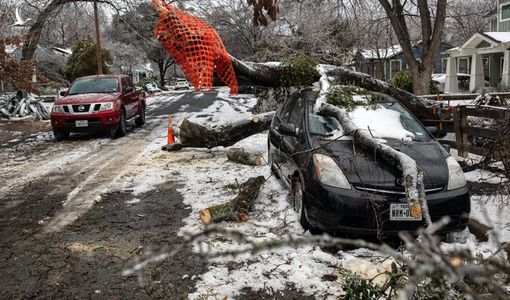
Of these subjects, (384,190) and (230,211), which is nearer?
(384,190)

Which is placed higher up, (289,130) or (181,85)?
(181,85)

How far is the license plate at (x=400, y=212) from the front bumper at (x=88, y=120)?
9413mm

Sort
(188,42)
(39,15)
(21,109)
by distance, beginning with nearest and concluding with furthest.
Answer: (188,42) → (21,109) → (39,15)

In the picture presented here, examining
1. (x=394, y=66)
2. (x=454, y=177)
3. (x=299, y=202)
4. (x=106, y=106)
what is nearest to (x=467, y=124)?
(x=454, y=177)

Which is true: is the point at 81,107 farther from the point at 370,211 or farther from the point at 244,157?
the point at 370,211

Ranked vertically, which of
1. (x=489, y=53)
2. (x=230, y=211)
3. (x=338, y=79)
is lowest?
(x=230, y=211)

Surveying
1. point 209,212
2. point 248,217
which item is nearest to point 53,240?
point 209,212

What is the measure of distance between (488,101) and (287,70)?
412 cm

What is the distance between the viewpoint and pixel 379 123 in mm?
5375

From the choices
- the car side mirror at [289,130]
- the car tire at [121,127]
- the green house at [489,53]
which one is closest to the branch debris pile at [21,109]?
the car tire at [121,127]

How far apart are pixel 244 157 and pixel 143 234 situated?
385 centimetres

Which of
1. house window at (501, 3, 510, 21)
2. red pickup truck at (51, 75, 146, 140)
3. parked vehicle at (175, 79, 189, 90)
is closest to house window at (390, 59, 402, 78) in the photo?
house window at (501, 3, 510, 21)

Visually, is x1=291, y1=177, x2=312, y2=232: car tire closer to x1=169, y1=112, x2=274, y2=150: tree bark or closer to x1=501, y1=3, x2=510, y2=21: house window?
x1=169, y1=112, x2=274, y2=150: tree bark

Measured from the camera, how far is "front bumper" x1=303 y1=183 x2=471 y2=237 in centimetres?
412
